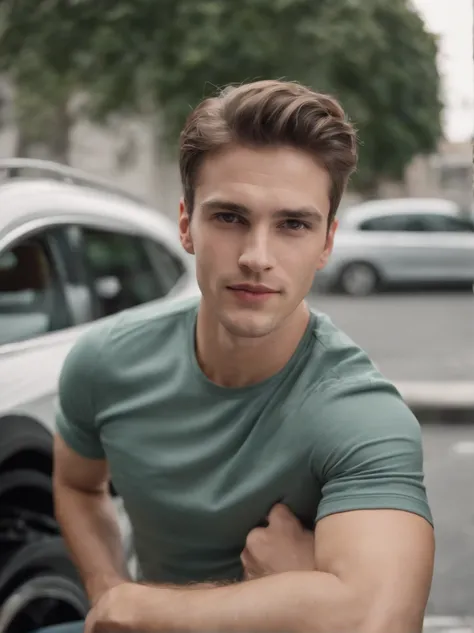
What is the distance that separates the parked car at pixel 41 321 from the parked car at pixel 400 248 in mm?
10827

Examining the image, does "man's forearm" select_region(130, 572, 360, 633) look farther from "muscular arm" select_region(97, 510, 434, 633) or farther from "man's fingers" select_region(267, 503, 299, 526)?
"man's fingers" select_region(267, 503, 299, 526)

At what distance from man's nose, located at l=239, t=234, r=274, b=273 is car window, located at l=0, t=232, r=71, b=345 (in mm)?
930

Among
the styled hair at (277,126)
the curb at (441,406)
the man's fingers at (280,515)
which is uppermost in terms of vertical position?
the styled hair at (277,126)

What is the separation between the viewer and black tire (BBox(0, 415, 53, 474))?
1.91 metres

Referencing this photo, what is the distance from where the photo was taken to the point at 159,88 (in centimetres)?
1262

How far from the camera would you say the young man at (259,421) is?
4.10ft

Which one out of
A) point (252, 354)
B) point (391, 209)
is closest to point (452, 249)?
point (391, 209)

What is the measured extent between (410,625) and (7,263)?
4.38 feet

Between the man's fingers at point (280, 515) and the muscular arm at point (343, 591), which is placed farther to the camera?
the man's fingers at point (280, 515)

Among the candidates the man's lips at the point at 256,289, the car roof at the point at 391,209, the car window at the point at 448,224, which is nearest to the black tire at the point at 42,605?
the man's lips at the point at 256,289

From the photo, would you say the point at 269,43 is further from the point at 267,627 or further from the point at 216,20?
the point at 267,627

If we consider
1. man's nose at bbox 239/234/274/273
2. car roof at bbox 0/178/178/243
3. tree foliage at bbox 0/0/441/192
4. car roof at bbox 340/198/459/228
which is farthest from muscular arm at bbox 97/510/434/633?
car roof at bbox 340/198/459/228

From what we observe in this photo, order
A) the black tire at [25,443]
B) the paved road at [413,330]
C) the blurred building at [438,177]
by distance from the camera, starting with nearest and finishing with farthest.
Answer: the black tire at [25,443]
the paved road at [413,330]
the blurred building at [438,177]

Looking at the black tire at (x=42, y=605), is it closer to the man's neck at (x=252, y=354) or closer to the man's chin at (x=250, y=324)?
the man's neck at (x=252, y=354)
